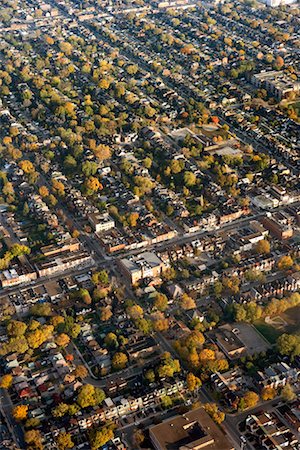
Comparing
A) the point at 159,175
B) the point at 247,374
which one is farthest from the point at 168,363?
the point at 159,175

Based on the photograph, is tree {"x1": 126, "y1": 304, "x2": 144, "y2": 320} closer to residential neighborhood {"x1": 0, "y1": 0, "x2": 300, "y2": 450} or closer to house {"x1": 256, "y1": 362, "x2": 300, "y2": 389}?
residential neighborhood {"x1": 0, "y1": 0, "x2": 300, "y2": 450}

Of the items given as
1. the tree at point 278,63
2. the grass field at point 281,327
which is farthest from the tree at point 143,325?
the tree at point 278,63

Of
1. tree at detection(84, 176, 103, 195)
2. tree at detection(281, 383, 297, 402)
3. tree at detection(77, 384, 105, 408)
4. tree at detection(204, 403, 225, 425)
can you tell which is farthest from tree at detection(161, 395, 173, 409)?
tree at detection(84, 176, 103, 195)

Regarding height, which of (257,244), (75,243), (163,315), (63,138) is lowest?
(163,315)

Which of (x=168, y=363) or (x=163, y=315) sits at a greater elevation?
(x=163, y=315)

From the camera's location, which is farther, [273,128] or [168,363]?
[273,128]

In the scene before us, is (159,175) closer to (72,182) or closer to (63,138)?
(72,182)

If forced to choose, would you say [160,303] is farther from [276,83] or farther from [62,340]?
[276,83]

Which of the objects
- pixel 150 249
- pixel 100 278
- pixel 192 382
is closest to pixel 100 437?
pixel 192 382
